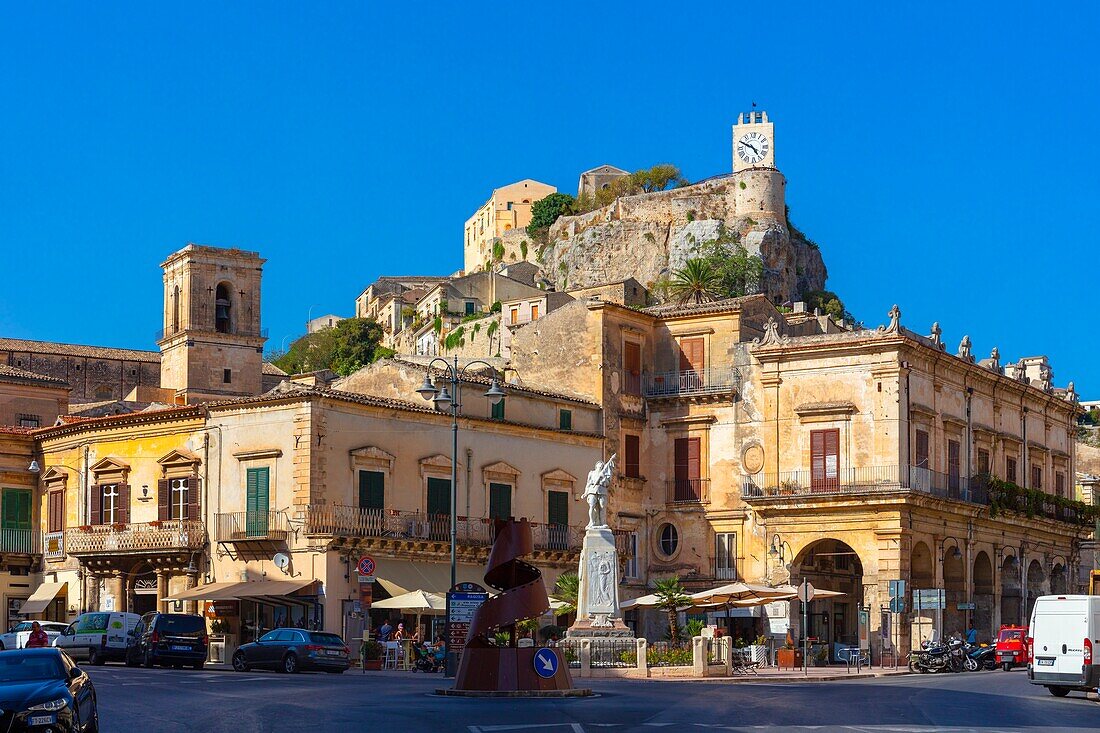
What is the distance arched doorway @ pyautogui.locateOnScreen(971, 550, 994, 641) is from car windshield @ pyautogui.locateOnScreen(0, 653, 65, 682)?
44639 mm

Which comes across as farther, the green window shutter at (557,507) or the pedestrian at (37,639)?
the green window shutter at (557,507)

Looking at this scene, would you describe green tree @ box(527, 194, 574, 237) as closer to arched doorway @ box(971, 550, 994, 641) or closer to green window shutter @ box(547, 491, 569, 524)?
arched doorway @ box(971, 550, 994, 641)

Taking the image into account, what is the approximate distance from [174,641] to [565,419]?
718 inches

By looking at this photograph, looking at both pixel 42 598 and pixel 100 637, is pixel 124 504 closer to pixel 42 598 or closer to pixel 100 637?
pixel 42 598

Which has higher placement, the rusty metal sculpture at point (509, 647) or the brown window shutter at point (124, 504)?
the brown window shutter at point (124, 504)

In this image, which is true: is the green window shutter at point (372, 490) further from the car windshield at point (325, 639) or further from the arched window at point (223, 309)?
the arched window at point (223, 309)

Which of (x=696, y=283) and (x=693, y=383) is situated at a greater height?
(x=696, y=283)

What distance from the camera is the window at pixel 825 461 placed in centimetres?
5412

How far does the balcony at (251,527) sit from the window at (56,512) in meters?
8.40

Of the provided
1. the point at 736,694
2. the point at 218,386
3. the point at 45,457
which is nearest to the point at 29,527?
the point at 45,457

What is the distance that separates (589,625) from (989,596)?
24645mm

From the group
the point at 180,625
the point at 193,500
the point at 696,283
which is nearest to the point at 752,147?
the point at 696,283

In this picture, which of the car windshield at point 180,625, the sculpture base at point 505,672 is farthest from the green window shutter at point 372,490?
the sculpture base at point 505,672

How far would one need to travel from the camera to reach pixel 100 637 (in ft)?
142
